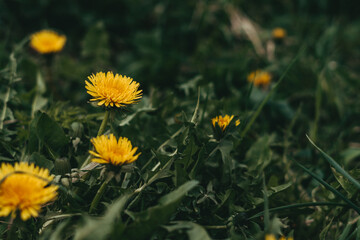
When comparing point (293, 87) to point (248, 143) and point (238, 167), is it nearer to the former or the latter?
point (248, 143)

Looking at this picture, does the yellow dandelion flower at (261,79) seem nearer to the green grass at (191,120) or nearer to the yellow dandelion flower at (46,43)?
the green grass at (191,120)

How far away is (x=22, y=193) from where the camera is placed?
3.01ft

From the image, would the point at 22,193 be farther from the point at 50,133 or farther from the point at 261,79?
the point at 261,79

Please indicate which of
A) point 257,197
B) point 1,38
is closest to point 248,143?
point 257,197

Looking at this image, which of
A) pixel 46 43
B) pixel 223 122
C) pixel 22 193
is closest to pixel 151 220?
pixel 22 193

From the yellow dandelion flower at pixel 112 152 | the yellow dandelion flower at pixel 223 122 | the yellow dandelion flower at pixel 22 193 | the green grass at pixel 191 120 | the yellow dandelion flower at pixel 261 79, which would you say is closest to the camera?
the yellow dandelion flower at pixel 22 193

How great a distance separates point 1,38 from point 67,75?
2.07 ft

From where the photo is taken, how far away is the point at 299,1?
3.01m

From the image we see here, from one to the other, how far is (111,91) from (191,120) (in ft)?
1.15

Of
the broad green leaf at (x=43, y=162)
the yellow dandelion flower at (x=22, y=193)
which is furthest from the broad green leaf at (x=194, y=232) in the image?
the broad green leaf at (x=43, y=162)

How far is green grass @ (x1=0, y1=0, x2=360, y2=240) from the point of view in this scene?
3.76ft

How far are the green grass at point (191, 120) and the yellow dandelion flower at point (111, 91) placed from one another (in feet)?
0.20

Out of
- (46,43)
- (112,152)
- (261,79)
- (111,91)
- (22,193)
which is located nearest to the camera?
(22,193)

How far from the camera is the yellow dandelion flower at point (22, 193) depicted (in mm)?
896
